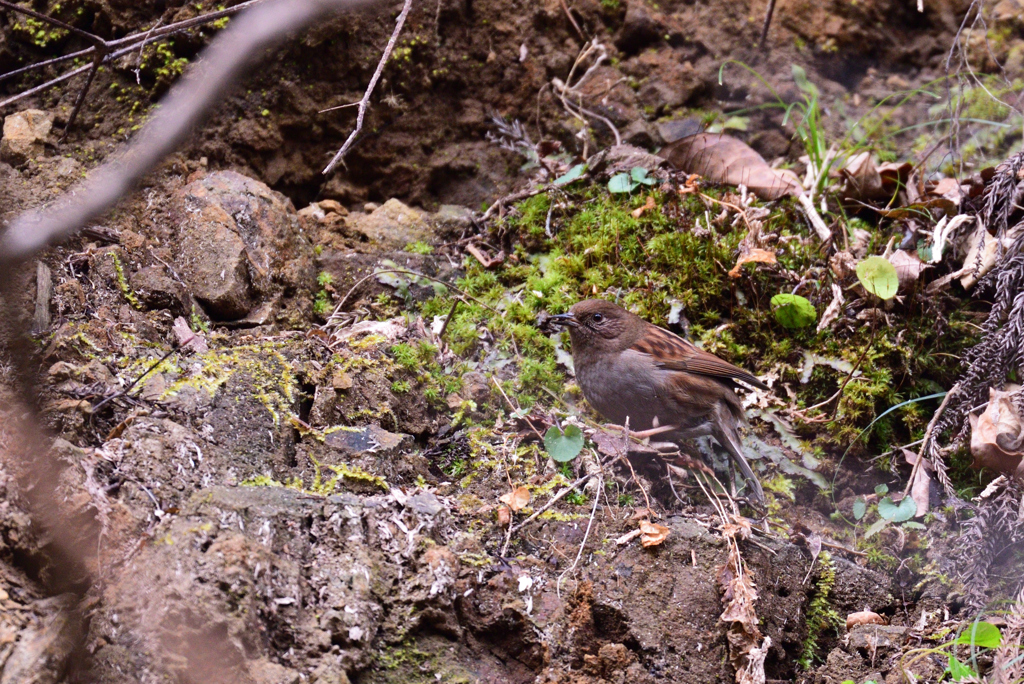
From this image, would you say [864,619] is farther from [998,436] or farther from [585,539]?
[585,539]

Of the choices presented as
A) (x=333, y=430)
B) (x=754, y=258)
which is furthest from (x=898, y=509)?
(x=333, y=430)

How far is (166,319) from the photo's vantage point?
385 centimetres

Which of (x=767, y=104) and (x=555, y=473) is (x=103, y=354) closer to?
(x=555, y=473)

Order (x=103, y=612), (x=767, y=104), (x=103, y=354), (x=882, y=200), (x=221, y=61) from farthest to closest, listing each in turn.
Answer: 1. (x=767, y=104)
2. (x=882, y=200)
3. (x=103, y=354)
4. (x=103, y=612)
5. (x=221, y=61)

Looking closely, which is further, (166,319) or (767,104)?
(767,104)

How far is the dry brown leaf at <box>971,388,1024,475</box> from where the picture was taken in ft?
12.1

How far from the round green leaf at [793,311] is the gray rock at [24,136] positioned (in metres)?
4.55

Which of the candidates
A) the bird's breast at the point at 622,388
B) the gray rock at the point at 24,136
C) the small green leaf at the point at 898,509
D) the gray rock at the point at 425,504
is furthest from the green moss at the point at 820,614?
the gray rock at the point at 24,136

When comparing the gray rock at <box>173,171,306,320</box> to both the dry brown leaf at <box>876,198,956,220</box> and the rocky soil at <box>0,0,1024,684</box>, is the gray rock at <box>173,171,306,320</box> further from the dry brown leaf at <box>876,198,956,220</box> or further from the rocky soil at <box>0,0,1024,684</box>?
the dry brown leaf at <box>876,198,956,220</box>

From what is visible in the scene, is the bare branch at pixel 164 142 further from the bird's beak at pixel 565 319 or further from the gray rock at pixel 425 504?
the bird's beak at pixel 565 319

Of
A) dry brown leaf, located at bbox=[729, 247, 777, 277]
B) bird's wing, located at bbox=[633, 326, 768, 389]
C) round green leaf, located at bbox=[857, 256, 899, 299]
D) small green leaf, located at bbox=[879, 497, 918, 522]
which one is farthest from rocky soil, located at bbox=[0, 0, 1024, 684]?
dry brown leaf, located at bbox=[729, 247, 777, 277]

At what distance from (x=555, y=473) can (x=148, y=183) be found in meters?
3.06

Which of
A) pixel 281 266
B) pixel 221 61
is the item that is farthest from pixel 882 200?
pixel 221 61

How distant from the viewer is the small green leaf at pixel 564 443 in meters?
3.75
